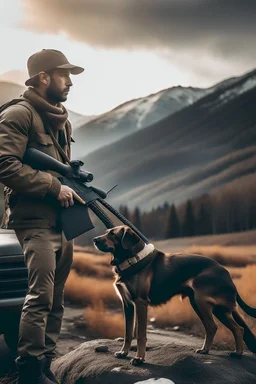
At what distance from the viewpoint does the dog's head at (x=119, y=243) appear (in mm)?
4145

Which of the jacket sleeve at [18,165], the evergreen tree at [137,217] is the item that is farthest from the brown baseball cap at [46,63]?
the evergreen tree at [137,217]

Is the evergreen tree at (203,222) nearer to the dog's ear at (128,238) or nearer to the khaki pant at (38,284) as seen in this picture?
the dog's ear at (128,238)

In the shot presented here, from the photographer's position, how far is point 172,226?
314 inches

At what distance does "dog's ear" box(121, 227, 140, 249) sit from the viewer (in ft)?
13.6

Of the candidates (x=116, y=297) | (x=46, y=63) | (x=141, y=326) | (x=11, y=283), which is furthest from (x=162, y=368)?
(x=116, y=297)

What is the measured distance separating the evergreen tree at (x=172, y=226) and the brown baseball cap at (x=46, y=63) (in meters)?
4.09

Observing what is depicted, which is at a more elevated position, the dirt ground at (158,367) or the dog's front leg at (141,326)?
the dog's front leg at (141,326)

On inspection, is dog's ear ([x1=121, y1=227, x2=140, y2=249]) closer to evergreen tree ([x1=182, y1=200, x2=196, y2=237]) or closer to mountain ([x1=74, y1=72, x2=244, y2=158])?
evergreen tree ([x1=182, y1=200, x2=196, y2=237])

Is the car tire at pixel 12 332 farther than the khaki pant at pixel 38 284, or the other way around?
the car tire at pixel 12 332

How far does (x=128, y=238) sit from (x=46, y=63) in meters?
1.30

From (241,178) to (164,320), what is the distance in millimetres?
2127

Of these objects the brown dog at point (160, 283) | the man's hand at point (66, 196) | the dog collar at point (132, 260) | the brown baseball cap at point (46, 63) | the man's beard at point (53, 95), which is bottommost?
the brown dog at point (160, 283)

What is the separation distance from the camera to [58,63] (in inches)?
163

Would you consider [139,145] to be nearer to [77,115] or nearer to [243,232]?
[77,115]
